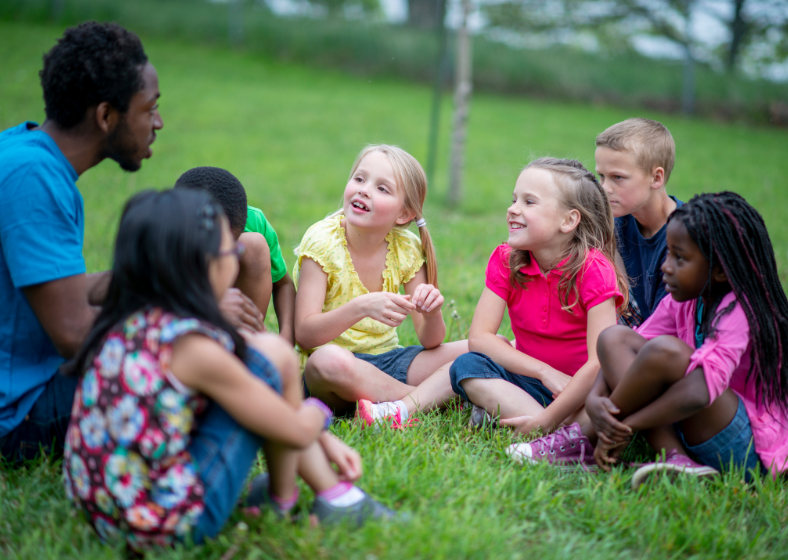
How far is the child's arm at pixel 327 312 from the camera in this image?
2.70 m

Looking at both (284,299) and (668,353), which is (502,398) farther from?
(284,299)

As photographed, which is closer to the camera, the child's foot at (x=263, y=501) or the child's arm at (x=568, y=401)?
the child's foot at (x=263, y=501)

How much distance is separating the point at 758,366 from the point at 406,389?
145cm

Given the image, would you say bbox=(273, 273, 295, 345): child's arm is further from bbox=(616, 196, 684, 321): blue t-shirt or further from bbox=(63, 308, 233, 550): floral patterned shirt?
bbox=(616, 196, 684, 321): blue t-shirt

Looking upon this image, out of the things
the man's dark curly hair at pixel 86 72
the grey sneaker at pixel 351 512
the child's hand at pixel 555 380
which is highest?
the man's dark curly hair at pixel 86 72

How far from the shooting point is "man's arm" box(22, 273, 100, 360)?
2012 millimetres

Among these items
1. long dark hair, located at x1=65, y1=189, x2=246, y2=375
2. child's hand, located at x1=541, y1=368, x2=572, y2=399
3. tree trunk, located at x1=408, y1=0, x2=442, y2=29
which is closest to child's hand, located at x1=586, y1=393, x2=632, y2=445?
child's hand, located at x1=541, y1=368, x2=572, y2=399

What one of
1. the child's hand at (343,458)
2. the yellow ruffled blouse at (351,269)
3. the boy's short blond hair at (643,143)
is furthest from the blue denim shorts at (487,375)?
the boy's short blond hair at (643,143)

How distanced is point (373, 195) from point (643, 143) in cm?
136

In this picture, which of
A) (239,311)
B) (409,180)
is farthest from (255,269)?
(409,180)

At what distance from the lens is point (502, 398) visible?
2754 millimetres

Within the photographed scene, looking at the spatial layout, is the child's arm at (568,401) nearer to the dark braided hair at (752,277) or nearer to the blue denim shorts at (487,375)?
the blue denim shorts at (487,375)

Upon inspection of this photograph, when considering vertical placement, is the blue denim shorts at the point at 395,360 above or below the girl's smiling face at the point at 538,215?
below

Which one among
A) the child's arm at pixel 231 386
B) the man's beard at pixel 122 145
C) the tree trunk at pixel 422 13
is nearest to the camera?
the child's arm at pixel 231 386
